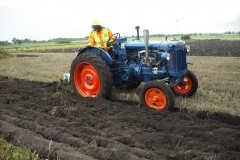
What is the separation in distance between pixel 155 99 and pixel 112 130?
1327 mm

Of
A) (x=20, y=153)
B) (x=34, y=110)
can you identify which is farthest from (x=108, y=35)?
(x=20, y=153)

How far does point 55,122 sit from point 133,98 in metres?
2.12

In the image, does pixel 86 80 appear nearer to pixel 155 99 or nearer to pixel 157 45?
pixel 157 45

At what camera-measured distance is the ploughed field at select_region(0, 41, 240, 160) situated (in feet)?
11.6

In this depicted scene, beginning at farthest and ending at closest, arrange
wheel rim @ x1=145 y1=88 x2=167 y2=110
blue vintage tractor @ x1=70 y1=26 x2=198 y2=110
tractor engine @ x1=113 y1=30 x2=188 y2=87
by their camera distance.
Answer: tractor engine @ x1=113 y1=30 x2=188 y2=87, blue vintage tractor @ x1=70 y1=26 x2=198 y2=110, wheel rim @ x1=145 y1=88 x2=167 y2=110

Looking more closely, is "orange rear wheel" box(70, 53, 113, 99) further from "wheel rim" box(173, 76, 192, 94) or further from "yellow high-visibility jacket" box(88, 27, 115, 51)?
"wheel rim" box(173, 76, 192, 94)

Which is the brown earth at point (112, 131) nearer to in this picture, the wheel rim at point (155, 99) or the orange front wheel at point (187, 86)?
the wheel rim at point (155, 99)

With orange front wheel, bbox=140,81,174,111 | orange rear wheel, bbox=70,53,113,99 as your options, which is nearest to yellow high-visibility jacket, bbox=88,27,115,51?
orange rear wheel, bbox=70,53,113,99

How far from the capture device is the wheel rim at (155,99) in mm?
5305

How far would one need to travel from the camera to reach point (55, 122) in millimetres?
4723

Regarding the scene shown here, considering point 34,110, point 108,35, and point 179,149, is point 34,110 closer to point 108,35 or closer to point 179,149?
point 108,35

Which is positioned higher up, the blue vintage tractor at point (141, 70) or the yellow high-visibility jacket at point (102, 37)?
the yellow high-visibility jacket at point (102, 37)

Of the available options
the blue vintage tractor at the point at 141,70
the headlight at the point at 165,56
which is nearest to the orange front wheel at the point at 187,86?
the blue vintage tractor at the point at 141,70

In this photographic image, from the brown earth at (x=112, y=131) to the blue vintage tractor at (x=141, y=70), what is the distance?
1.07 feet
